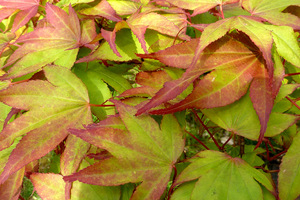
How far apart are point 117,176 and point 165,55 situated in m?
0.27

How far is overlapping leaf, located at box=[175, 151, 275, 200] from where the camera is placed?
1.75 ft

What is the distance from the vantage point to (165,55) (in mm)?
585

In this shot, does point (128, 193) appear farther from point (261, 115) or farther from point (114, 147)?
point (261, 115)

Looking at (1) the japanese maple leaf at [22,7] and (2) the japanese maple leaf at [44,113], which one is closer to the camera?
(2) the japanese maple leaf at [44,113]

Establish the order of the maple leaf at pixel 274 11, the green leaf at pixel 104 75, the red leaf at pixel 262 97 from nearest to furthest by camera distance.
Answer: the red leaf at pixel 262 97, the maple leaf at pixel 274 11, the green leaf at pixel 104 75

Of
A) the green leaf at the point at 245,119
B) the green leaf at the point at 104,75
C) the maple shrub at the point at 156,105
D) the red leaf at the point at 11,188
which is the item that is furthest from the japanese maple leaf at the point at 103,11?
the red leaf at the point at 11,188

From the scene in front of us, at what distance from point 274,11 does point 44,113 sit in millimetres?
597

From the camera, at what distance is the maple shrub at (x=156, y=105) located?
538 mm

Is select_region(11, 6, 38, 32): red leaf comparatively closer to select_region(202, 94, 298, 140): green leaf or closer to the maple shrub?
the maple shrub

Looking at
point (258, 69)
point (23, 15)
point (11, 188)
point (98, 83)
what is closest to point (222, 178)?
point (258, 69)

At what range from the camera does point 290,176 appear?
523 mm

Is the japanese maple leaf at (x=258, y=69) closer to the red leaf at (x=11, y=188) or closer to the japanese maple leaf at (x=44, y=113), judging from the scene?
the japanese maple leaf at (x=44, y=113)

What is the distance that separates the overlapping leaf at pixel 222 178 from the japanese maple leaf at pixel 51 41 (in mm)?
408

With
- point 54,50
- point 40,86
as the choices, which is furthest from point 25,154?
point 54,50
